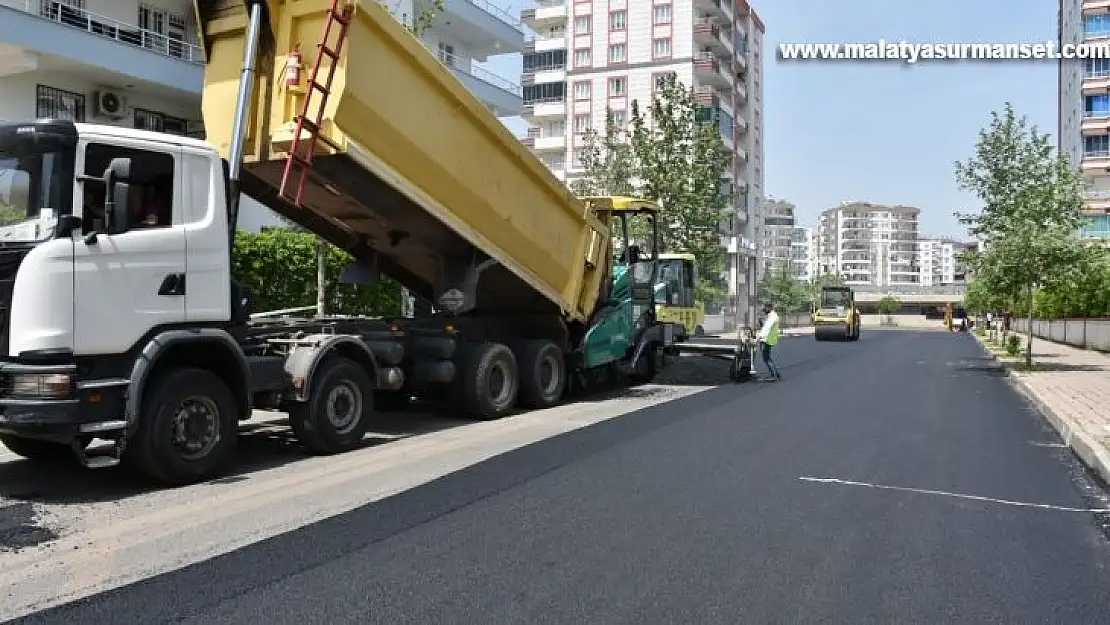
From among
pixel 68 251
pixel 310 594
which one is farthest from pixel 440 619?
pixel 68 251

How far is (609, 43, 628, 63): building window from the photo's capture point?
66812 millimetres

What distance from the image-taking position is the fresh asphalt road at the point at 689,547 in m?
4.40

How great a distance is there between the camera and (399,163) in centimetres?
904

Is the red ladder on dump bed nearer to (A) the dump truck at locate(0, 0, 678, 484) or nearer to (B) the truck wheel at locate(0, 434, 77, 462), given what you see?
(A) the dump truck at locate(0, 0, 678, 484)

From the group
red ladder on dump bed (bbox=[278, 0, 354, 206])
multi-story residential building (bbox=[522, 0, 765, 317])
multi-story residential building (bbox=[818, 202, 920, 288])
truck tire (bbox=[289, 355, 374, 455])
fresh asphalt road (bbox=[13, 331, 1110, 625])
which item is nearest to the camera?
fresh asphalt road (bbox=[13, 331, 1110, 625])

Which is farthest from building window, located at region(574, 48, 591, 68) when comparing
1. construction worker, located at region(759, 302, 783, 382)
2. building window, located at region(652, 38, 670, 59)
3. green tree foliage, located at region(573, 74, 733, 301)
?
construction worker, located at region(759, 302, 783, 382)

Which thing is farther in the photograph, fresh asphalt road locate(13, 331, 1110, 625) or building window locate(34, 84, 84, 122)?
building window locate(34, 84, 84, 122)

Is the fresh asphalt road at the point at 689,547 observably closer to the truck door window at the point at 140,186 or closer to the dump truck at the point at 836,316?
the truck door window at the point at 140,186

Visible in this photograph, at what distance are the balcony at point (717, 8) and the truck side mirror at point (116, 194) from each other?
204ft

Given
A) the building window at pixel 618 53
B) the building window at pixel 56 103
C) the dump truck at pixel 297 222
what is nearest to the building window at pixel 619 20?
the building window at pixel 618 53

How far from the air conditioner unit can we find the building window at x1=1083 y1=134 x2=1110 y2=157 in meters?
60.6

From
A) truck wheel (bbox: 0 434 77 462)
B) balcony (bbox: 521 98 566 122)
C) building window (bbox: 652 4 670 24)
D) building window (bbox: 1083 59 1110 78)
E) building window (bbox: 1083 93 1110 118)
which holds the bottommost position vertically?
truck wheel (bbox: 0 434 77 462)

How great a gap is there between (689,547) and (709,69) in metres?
61.8

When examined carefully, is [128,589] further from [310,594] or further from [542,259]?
[542,259]
